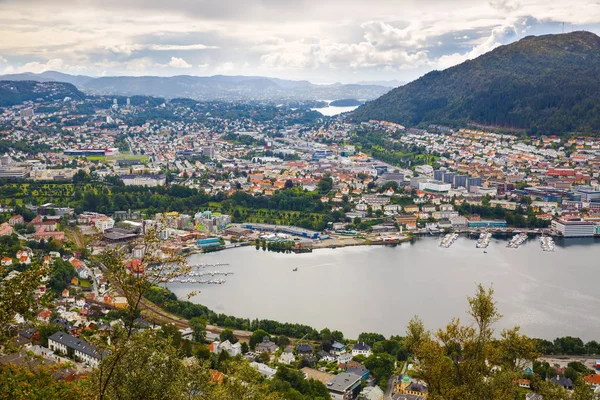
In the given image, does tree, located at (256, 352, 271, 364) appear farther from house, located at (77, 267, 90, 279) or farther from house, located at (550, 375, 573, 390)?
house, located at (77, 267, 90, 279)

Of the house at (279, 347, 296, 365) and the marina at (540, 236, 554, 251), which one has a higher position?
the marina at (540, 236, 554, 251)

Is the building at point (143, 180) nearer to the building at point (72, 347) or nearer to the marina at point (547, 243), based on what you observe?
the marina at point (547, 243)

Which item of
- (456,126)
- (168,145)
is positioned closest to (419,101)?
(456,126)

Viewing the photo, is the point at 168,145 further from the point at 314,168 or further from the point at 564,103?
the point at 564,103

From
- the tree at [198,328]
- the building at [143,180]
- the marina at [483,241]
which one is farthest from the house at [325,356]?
the building at [143,180]

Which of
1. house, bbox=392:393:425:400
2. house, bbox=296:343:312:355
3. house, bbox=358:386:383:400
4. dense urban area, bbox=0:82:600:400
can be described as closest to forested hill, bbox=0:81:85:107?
dense urban area, bbox=0:82:600:400

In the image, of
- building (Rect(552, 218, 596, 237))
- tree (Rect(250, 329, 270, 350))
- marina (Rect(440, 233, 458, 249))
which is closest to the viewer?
tree (Rect(250, 329, 270, 350))

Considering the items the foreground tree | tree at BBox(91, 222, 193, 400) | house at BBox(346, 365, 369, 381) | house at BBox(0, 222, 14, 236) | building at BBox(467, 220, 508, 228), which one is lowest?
house at BBox(346, 365, 369, 381)

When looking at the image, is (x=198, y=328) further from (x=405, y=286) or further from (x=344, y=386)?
(x=405, y=286)
